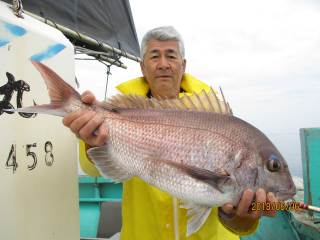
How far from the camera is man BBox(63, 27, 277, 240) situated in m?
1.35

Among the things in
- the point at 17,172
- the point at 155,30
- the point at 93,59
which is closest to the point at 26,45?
the point at 17,172

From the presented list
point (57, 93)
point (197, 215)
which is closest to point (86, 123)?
point (57, 93)

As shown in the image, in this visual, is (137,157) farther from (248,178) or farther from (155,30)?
(155,30)

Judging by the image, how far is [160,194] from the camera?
1.75m

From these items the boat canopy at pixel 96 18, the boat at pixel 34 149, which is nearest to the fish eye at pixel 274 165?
the boat at pixel 34 149

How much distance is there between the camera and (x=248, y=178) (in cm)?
125

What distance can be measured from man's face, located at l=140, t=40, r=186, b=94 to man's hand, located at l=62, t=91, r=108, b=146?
3.47 ft

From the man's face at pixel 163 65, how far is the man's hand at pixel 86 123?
1058 mm

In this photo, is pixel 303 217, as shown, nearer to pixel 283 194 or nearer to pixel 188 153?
pixel 283 194

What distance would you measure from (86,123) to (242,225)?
4.96 feet

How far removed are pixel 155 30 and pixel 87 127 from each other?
62.8 inches

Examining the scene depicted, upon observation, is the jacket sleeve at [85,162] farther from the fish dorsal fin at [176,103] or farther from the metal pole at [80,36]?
the metal pole at [80,36]

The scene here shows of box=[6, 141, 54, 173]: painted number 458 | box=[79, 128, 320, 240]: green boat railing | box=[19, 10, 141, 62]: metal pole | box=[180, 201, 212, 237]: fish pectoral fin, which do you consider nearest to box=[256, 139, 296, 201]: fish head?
box=[180, 201, 212, 237]: fish pectoral fin

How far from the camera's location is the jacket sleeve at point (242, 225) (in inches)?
61.3
